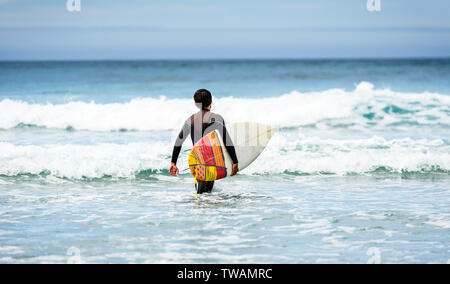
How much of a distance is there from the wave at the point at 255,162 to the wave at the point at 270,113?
162 inches

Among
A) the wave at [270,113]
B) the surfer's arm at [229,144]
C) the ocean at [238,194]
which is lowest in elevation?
the ocean at [238,194]

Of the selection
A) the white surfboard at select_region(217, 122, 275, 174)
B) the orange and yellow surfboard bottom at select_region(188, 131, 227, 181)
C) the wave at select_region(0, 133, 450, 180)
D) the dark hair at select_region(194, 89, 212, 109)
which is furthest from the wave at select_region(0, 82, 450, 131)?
the dark hair at select_region(194, 89, 212, 109)

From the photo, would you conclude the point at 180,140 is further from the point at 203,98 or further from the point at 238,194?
the point at 238,194

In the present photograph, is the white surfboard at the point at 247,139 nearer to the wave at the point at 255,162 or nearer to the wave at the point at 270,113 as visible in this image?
the wave at the point at 255,162

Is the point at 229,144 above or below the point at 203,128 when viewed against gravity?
below

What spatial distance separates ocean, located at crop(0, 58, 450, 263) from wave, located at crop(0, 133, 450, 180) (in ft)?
0.07

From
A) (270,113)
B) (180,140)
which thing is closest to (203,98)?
(180,140)

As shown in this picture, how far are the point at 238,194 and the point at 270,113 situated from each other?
8996 mm

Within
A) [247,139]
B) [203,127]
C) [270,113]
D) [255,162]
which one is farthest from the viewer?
[270,113]

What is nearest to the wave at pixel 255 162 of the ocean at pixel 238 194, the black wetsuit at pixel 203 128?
the ocean at pixel 238 194

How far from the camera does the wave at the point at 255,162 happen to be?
7.71 metres

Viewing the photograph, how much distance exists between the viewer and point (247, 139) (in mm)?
6250
